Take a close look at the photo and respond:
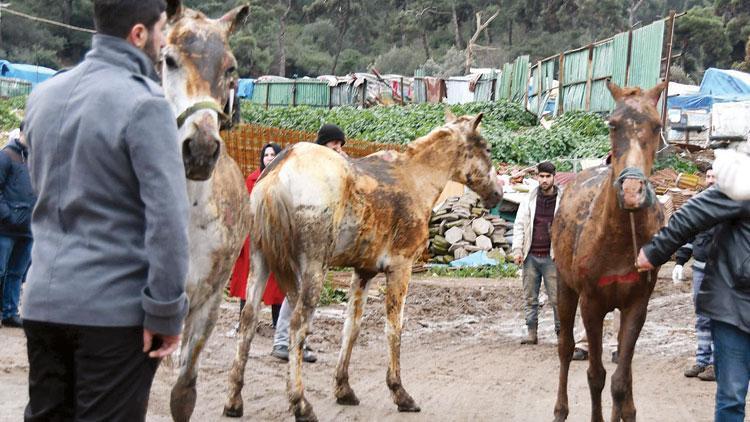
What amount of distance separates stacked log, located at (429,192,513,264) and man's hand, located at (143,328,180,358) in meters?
15.0

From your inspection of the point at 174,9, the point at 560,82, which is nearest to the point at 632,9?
the point at 560,82

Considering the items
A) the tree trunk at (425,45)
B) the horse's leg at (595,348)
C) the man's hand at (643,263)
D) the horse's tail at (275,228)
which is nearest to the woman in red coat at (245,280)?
the horse's tail at (275,228)

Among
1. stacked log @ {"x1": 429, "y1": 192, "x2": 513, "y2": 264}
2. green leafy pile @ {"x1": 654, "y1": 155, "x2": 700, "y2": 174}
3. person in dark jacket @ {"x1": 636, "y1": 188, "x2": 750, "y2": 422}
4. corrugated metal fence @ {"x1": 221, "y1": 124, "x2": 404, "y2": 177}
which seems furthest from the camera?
green leafy pile @ {"x1": 654, "y1": 155, "x2": 700, "y2": 174}

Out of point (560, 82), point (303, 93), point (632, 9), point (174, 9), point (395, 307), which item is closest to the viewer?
point (174, 9)

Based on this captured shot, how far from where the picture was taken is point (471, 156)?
943 centimetres

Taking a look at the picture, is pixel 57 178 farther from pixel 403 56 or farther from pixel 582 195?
pixel 403 56

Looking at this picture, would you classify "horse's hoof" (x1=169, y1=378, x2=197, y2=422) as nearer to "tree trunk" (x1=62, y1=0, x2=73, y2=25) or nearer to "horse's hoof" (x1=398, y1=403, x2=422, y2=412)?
"horse's hoof" (x1=398, y1=403, x2=422, y2=412)

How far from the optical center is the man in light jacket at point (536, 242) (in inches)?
467

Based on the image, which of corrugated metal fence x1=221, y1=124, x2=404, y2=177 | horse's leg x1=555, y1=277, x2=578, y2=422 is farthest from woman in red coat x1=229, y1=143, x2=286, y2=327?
corrugated metal fence x1=221, y1=124, x2=404, y2=177

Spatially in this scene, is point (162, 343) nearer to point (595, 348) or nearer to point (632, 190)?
point (632, 190)

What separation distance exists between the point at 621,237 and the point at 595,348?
98 cm

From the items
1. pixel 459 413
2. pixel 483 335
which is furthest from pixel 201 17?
pixel 483 335

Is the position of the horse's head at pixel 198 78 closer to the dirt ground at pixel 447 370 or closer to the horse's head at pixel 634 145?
the horse's head at pixel 634 145

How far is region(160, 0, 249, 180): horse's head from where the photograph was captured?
14.1 feet
